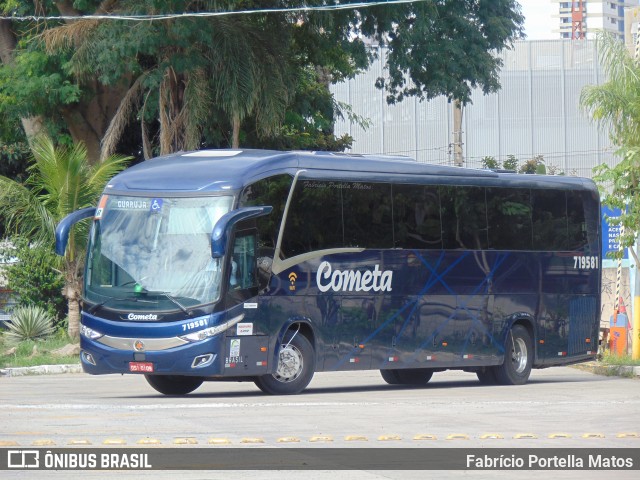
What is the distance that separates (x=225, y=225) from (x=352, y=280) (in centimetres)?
312

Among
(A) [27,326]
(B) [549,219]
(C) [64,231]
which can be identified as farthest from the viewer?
(A) [27,326]

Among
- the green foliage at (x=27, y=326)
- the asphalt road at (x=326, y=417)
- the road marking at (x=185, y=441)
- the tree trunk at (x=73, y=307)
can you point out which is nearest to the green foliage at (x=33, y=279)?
the green foliage at (x=27, y=326)

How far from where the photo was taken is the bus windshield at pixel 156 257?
17.4m

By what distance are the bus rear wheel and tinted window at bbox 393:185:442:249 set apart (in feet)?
8.52

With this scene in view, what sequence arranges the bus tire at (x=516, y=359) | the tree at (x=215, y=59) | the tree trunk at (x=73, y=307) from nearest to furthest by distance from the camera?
the bus tire at (x=516, y=359) < the tree trunk at (x=73, y=307) < the tree at (x=215, y=59)

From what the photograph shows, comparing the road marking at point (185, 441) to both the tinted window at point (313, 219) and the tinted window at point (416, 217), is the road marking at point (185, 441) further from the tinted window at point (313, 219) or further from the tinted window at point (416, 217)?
the tinted window at point (416, 217)

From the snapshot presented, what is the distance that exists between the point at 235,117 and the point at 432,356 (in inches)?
358

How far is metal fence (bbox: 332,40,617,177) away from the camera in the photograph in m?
75.6

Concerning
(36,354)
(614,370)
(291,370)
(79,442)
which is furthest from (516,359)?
A: (79,442)

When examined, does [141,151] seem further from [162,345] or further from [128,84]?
[162,345]

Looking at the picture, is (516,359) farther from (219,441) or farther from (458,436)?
(219,441)

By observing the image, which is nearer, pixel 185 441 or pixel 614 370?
pixel 185 441

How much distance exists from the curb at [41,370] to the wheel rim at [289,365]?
25.4ft

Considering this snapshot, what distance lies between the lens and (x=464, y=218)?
21375 mm
